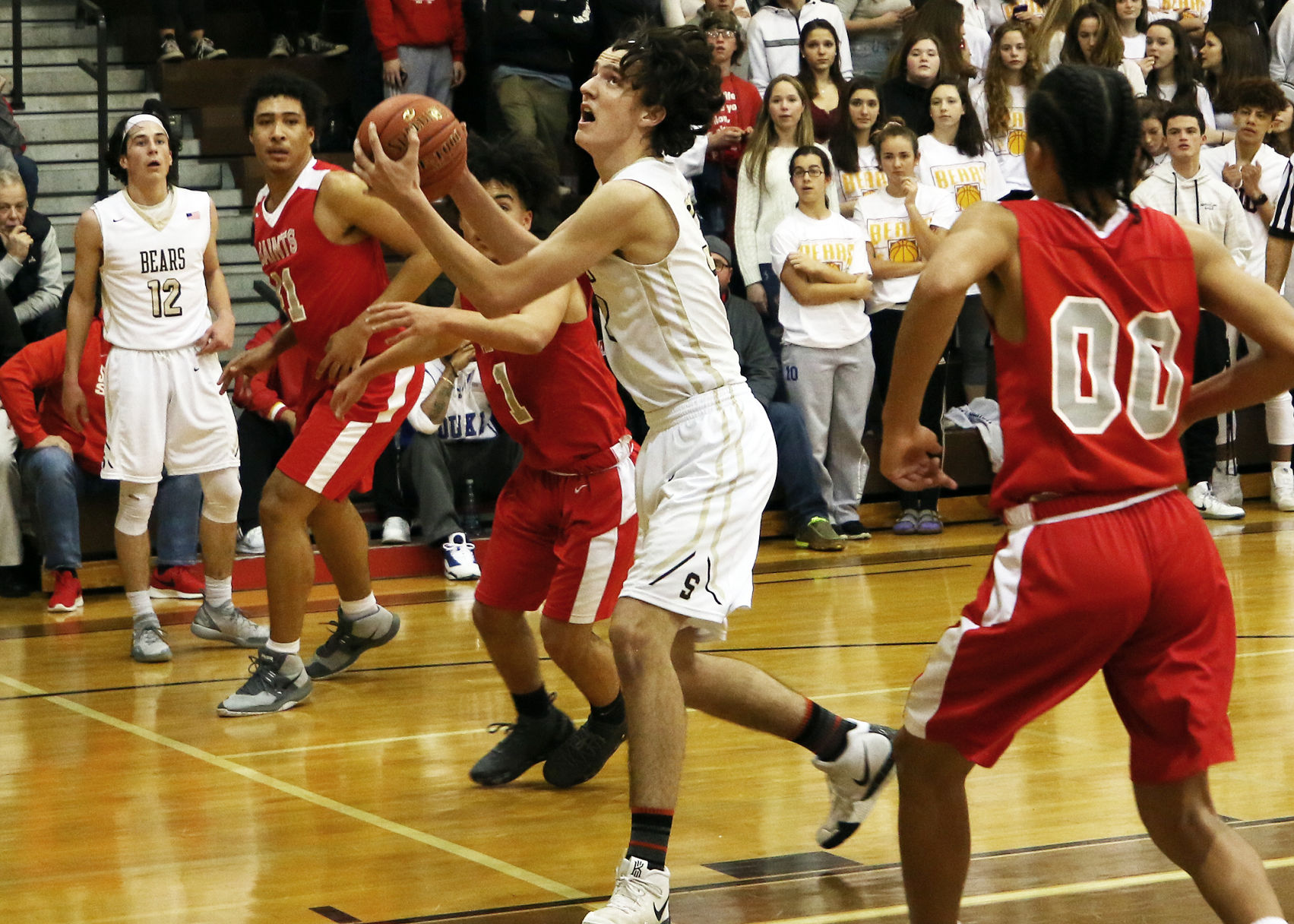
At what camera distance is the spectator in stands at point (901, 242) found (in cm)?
953

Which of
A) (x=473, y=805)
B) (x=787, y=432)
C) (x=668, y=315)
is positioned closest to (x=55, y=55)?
(x=787, y=432)

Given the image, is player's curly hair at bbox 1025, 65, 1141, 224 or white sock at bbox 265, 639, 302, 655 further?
white sock at bbox 265, 639, 302, 655

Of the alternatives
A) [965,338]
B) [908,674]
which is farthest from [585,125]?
[965,338]

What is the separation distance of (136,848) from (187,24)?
8.50 metres

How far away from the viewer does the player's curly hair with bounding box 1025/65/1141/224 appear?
2.75 meters

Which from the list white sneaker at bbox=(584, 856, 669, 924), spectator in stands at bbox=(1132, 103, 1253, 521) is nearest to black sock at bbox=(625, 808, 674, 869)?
white sneaker at bbox=(584, 856, 669, 924)

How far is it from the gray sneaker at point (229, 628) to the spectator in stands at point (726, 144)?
14.2 ft

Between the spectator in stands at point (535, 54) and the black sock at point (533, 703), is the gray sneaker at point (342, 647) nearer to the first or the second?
the black sock at point (533, 703)

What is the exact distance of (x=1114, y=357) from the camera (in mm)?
2801

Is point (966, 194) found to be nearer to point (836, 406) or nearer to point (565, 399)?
point (836, 406)

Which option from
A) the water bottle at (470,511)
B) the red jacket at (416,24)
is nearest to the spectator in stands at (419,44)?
the red jacket at (416,24)

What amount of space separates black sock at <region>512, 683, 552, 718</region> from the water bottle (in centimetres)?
424

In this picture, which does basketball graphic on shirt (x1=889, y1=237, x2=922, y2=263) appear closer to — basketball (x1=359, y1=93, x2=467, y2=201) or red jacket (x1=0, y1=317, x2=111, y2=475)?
red jacket (x1=0, y1=317, x2=111, y2=475)

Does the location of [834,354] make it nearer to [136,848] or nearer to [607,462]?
[607,462]
